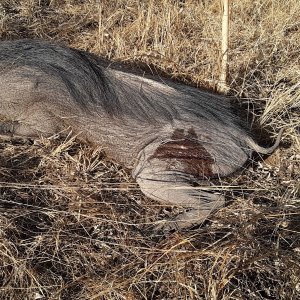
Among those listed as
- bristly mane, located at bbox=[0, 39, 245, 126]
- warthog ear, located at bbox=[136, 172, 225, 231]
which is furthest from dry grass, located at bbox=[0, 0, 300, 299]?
bristly mane, located at bbox=[0, 39, 245, 126]

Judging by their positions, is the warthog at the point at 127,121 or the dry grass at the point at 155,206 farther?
the warthog at the point at 127,121

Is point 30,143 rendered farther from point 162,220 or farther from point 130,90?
point 162,220

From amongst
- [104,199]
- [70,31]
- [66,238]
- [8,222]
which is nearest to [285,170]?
[104,199]

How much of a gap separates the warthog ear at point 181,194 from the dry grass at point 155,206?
8 centimetres

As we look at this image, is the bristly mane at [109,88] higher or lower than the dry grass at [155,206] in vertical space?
higher

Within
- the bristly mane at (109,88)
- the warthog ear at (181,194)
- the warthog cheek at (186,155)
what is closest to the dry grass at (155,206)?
the warthog ear at (181,194)

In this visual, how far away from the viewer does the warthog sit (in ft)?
11.1

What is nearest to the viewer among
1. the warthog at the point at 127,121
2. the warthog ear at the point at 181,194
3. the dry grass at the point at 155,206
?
the dry grass at the point at 155,206

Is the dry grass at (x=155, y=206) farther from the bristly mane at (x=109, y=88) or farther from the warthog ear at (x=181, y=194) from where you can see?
the bristly mane at (x=109, y=88)

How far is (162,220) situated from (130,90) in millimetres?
1016

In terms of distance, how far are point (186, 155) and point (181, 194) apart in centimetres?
30

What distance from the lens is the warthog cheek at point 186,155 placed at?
3.41 m

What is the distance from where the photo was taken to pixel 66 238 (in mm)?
2961

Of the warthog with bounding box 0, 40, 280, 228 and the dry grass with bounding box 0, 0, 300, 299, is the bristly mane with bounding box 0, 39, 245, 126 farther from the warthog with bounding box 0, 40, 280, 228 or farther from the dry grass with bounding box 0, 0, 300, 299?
the dry grass with bounding box 0, 0, 300, 299
